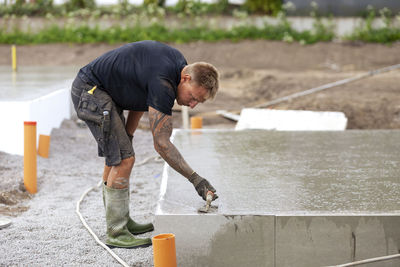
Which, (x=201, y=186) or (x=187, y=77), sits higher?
(x=187, y=77)

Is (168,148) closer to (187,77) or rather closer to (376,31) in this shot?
(187,77)

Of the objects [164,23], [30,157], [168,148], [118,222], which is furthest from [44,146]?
[164,23]

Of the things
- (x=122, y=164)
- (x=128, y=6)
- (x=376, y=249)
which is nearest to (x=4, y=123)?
(x=122, y=164)

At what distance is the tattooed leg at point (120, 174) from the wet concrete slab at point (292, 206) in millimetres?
303

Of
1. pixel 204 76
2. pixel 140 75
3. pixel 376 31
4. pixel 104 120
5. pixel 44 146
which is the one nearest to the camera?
pixel 204 76

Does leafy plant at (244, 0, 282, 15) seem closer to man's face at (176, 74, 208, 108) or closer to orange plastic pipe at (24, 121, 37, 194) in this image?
orange plastic pipe at (24, 121, 37, 194)

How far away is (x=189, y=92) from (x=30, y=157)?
2.57 m

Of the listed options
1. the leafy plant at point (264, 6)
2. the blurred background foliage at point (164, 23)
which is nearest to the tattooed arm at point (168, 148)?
the blurred background foliage at point (164, 23)

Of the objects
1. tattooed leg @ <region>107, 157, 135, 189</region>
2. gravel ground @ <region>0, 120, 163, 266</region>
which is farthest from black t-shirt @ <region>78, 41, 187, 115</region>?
gravel ground @ <region>0, 120, 163, 266</region>

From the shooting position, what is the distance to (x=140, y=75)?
3.28 metres

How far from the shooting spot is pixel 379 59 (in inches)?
602

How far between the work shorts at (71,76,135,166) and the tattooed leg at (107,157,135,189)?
1.8 inches

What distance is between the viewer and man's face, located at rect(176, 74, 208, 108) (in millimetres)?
3209

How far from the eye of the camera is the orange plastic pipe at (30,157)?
16.7ft
